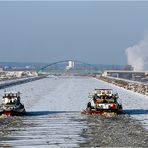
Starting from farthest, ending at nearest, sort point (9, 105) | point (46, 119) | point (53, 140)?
point (9, 105)
point (46, 119)
point (53, 140)

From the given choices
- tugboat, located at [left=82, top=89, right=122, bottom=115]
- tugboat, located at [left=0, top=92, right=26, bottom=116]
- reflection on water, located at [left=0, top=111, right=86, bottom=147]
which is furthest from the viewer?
tugboat, located at [left=82, top=89, right=122, bottom=115]

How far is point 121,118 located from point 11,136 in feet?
34.2

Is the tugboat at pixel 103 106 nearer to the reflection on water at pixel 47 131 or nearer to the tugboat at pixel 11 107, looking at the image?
the reflection on water at pixel 47 131

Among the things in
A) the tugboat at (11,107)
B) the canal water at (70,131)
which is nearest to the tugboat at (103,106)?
the canal water at (70,131)

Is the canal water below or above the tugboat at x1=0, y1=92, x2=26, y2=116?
below

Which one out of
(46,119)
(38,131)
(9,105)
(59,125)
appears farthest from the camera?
(9,105)

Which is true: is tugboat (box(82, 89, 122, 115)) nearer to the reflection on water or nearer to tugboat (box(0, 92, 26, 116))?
the reflection on water

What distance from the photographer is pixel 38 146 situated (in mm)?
22266

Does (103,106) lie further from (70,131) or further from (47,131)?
(47,131)

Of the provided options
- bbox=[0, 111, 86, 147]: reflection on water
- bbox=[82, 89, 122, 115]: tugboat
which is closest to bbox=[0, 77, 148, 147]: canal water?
bbox=[0, 111, 86, 147]: reflection on water

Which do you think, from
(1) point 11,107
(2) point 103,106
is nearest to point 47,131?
(1) point 11,107

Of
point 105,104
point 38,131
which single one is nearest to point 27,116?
point 105,104

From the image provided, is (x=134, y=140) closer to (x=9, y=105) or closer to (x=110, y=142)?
(x=110, y=142)

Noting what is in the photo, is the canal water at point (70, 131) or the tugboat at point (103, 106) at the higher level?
the tugboat at point (103, 106)
